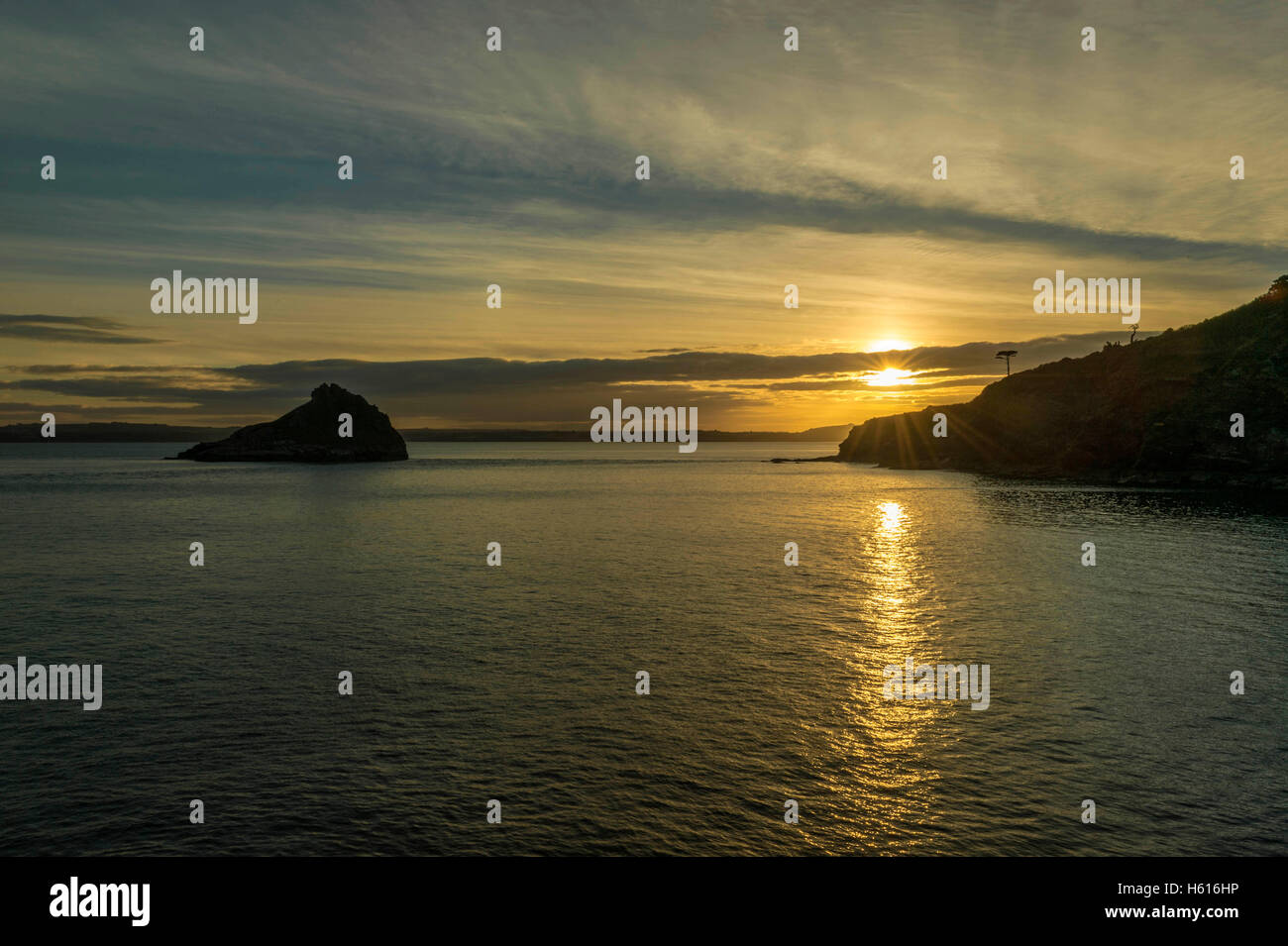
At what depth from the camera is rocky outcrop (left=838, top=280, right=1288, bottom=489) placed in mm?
110500

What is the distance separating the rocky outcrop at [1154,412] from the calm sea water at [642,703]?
222ft

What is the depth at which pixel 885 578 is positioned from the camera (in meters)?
45.9

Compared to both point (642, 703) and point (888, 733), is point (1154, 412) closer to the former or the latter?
point (888, 733)

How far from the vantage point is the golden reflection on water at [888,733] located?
1579 cm

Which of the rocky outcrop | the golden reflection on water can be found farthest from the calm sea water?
the rocky outcrop

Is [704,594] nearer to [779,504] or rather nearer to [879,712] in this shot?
[879,712]

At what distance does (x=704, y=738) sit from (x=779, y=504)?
281 feet

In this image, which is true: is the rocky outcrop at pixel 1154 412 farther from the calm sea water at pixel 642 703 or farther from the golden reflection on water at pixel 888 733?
the golden reflection on water at pixel 888 733

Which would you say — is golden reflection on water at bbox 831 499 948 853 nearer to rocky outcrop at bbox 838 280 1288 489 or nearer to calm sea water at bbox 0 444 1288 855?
calm sea water at bbox 0 444 1288 855

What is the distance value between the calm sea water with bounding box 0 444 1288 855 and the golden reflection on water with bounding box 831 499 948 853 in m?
0.12

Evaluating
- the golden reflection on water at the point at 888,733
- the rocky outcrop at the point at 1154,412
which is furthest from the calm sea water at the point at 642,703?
the rocky outcrop at the point at 1154,412

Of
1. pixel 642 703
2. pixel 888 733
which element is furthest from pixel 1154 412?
pixel 642 703
